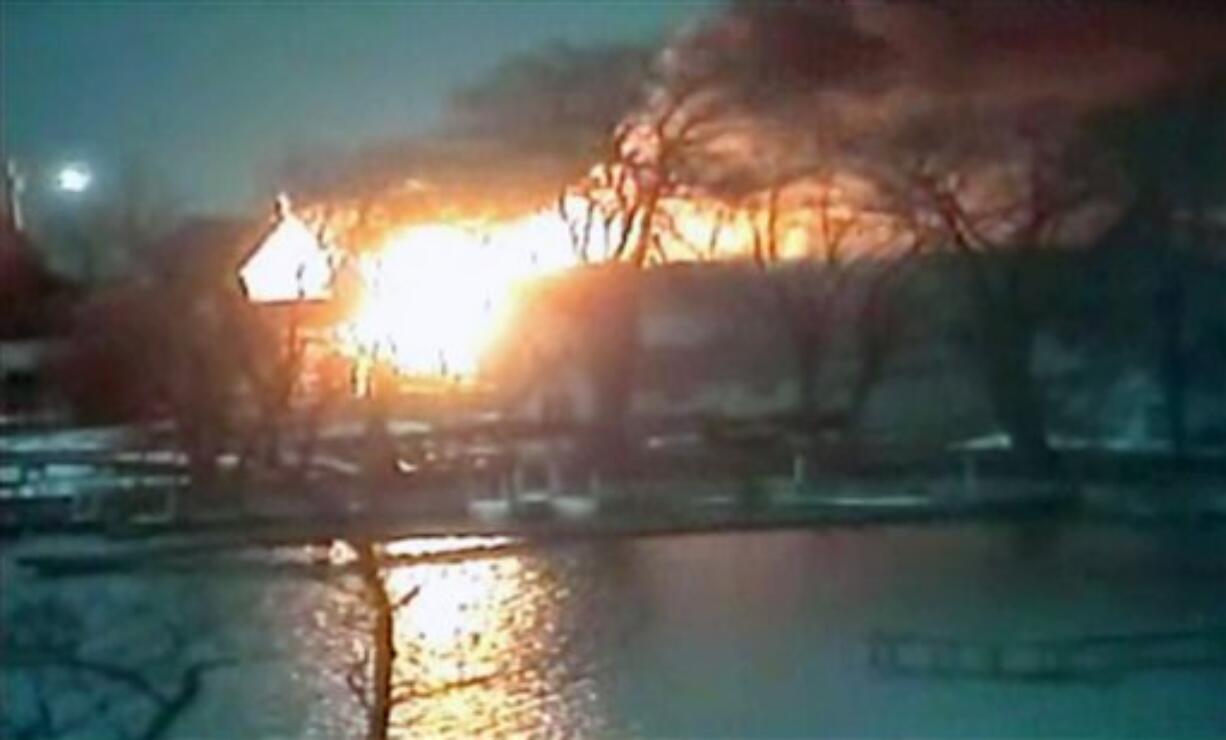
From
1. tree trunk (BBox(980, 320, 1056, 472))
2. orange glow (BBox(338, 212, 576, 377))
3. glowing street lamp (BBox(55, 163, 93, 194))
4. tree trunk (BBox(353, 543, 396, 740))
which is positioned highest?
glowing street lamp (BBox(55, 163, 93, 194))

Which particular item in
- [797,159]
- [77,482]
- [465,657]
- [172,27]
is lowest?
[465,657]

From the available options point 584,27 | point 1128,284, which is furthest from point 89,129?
point 1128,284

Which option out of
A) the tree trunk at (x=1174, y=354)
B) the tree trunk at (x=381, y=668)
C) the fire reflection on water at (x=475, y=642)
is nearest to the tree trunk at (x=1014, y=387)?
the tree trunk at (x=1174, y=354)

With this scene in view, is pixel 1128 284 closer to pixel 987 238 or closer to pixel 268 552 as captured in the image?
pixel 987 238

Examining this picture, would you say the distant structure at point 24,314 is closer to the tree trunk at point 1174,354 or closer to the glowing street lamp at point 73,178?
the glowing street lamp at point 73,178

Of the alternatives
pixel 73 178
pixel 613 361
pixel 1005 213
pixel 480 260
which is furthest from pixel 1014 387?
pixel 73 178

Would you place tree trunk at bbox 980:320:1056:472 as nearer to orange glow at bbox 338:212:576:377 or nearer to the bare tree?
the bare tree

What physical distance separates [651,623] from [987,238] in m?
0.41

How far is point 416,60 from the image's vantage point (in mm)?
1775

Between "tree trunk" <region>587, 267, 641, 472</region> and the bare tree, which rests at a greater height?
the bare tree

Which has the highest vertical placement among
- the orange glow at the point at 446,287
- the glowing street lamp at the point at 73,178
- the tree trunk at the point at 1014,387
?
the glowing street lamp at the point at 73,178

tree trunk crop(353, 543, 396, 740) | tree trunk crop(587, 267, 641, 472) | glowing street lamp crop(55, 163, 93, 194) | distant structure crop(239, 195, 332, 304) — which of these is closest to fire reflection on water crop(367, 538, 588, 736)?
tree trunk crop(353, 543, 396, 740)

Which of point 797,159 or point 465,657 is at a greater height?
point 797,159

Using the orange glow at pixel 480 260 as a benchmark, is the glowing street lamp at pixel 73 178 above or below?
above
